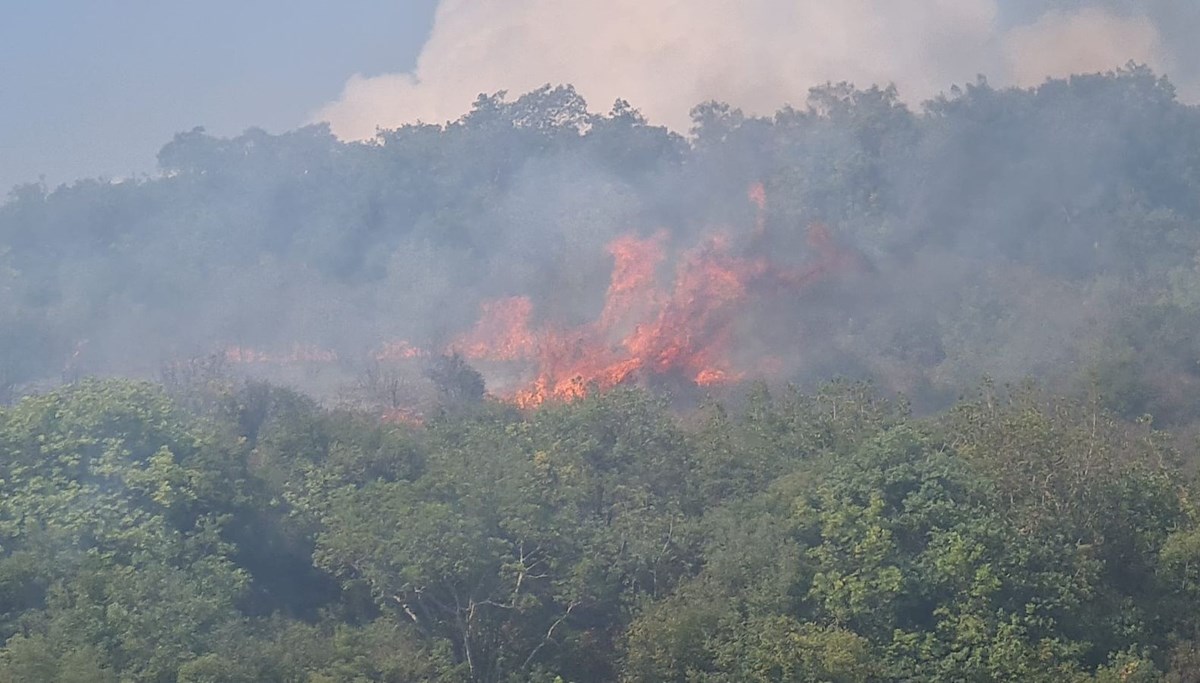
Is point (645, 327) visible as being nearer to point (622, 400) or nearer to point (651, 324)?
point (651, 324)

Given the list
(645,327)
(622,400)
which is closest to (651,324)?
(645,327)

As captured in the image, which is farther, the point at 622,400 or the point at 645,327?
the point at 645,327

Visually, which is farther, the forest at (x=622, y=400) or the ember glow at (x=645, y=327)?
the ember glow at (x=645, y=327)

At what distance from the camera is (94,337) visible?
73.8 m

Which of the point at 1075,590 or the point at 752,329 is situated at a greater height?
the point at 752,329

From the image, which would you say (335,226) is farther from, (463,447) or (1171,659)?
(1171,659)

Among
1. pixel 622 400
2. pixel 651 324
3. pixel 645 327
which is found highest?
pixel 651 324

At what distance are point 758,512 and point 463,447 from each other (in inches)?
358

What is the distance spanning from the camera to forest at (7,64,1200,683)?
29750 mm

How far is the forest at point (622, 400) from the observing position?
97.6ft

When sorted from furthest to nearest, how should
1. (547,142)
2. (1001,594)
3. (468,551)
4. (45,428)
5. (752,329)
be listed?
(547,142), (752,329), (45,428), (468,551), (1001,594)

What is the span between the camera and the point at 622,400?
38.7 metres

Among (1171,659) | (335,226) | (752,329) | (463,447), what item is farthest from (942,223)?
(1171,659)

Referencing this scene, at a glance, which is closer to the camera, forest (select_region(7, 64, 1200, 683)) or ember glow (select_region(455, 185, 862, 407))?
forest (select_region(7, 64, 1200, 683))
